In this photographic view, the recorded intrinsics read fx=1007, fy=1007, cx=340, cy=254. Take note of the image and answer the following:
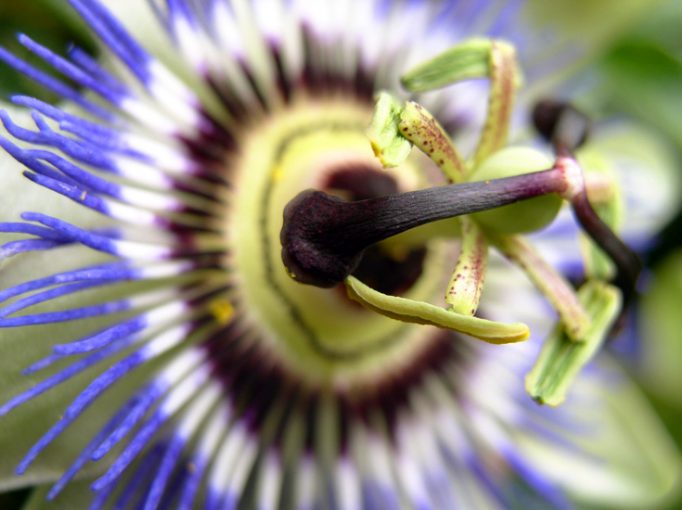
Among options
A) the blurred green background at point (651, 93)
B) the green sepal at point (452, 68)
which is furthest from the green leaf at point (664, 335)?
the green sepal at point (452, 68)

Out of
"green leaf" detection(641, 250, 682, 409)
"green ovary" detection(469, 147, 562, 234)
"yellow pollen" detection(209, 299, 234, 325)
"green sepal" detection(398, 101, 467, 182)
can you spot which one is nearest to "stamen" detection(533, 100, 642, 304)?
"green ovary" detection(469, 147, 562, 234)

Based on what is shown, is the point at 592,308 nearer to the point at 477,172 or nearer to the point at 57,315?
the point at 477,172

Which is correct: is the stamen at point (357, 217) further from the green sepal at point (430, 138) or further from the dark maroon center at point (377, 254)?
the dark maroon center at point (377, 254)

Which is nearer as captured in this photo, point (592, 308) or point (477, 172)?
point (477, 172)

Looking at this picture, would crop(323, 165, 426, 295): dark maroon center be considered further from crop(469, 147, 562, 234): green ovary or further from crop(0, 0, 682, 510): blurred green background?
crop(0, 0, 682, 510): blurred green background

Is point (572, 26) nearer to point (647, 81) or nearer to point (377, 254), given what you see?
point (647, 81)

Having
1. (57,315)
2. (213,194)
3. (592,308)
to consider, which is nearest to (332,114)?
(213,194)
